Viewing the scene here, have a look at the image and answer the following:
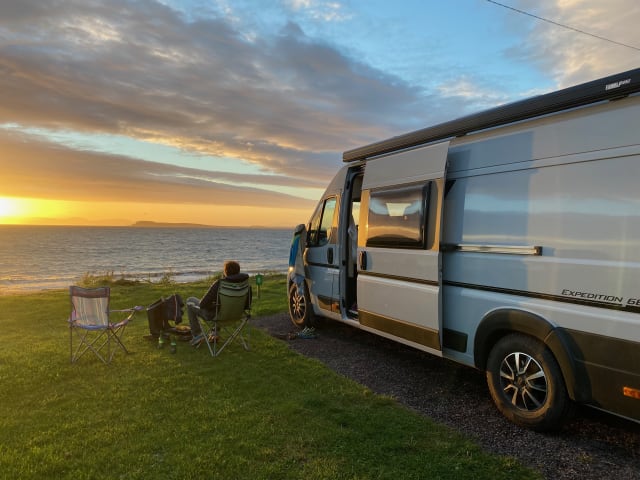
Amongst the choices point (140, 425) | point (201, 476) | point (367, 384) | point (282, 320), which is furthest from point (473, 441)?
point (282, 320)

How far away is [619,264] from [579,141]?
103cm

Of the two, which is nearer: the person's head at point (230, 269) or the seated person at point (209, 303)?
the seated person at point (209, 303)

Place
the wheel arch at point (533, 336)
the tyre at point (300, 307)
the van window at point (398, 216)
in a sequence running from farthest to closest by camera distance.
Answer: the tyre at point (300, 307)
the van window at point (398, 216)
the wheel arch at point (533, 336)

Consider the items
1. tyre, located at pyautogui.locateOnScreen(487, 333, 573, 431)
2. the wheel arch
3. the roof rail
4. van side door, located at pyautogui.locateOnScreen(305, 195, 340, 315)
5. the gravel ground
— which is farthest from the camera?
van side door, located at pyautogui.locateOnScreen(305, 195, 340, 315)

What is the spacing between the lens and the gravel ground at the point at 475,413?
3365 mm

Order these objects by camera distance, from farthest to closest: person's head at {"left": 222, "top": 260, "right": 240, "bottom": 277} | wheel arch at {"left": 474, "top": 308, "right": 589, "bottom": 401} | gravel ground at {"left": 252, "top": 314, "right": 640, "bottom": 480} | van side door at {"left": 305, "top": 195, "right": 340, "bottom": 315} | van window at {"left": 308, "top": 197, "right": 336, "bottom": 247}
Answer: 1. van window at {"left": 308, "top": 197, "right": 336, "bottom": 247}
2. van side door at {"left": 305, "top": 195, "right": 340, "bottom": 315}
3. person's head at {"left": 222, "top": 260, "right": 240, "bottom": 277}
4. wheel arch at {"left": 474, "top": 308, "right": 589, "bottom": 401}
5. gravel ground at {"left": 252, "top": 314, "right": 640, "bottom": 480}

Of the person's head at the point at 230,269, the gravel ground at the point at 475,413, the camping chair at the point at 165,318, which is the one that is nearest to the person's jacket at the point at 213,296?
the person's head at the point at 230,269

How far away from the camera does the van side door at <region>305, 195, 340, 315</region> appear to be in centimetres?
712

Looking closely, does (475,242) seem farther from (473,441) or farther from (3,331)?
(3,331)

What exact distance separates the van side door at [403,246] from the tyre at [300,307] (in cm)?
197

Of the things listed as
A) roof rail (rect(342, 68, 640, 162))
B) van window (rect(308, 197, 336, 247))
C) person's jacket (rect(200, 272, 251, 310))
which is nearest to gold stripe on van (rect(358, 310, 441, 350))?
van window (rect(308, 197, 336, 247))

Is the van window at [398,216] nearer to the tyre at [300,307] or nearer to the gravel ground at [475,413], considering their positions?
the gravel ground at [475,413]

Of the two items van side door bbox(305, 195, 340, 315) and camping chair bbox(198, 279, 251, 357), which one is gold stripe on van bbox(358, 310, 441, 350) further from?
camping chair bbox(198, 279, 251, 357)

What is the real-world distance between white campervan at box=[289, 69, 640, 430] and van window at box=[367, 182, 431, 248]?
21mm
